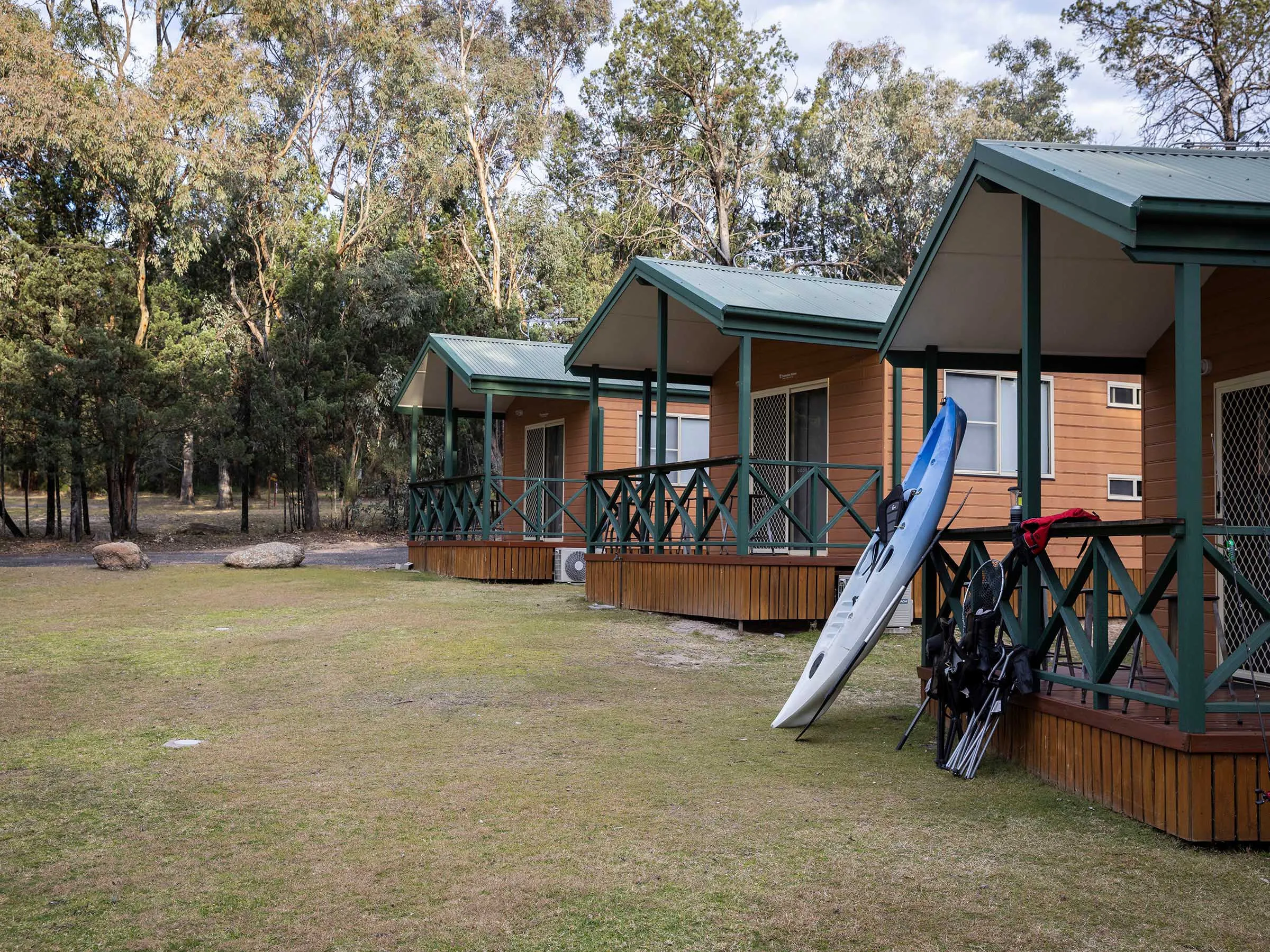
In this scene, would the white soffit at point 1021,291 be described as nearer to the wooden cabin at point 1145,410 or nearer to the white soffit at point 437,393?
the wooden cabin at point 1145,410

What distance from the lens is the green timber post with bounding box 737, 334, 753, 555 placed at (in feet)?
33.5

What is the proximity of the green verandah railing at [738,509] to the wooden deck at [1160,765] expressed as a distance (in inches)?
207

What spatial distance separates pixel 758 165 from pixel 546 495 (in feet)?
52.9

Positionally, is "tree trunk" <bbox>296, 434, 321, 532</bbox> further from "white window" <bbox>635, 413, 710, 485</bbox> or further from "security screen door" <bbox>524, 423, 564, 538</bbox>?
"white window" <bbox>635, 413, 710, 485</bbox>

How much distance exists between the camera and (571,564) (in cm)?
1609

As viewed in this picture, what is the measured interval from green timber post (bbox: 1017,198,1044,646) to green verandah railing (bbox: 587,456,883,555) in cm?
454

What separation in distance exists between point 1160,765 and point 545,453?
14989mm

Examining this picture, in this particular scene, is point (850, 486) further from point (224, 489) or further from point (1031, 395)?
point (224, 489)

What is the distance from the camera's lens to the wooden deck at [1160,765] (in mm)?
3986

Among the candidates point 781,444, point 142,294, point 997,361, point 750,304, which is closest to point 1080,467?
point 781,444

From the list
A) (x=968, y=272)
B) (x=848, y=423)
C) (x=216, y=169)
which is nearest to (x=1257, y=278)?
(x=968, y=272)

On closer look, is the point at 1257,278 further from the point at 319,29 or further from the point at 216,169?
the point at 319,29

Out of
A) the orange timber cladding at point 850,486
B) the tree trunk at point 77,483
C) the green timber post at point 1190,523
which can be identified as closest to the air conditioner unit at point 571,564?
the orange timber cladding at point 850,486

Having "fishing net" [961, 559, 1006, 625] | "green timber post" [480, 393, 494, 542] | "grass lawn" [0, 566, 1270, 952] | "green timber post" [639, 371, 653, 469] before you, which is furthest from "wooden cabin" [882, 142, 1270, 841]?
"green timber post" [480, 393, 494, 542]
